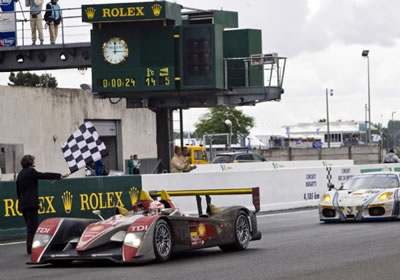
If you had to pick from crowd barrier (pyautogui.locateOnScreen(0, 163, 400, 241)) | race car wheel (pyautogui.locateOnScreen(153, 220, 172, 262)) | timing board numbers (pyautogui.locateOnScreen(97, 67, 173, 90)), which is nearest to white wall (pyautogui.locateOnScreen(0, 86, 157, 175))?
timing board numbers (pyautogui.locateOnScreen(97, 67, 173, 90))

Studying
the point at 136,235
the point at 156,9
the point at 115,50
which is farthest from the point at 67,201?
the point at 115,50

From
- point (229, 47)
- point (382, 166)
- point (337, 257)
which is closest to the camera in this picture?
point (337, 257)

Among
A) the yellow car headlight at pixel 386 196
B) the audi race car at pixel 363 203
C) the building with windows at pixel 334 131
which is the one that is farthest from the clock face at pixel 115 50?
the building with windows at pixel 334 131

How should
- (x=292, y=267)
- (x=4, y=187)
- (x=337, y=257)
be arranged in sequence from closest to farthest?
(x=292, y=267), (x=337, y=257), (x=4, y=187)

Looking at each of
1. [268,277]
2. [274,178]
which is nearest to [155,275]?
[268,277]

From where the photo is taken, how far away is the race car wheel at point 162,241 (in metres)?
12.7

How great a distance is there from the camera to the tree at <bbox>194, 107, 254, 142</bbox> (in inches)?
4970

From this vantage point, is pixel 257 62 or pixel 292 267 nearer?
pixel 292 267

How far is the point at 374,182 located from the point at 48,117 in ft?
81.2

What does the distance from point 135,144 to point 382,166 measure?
743 inches

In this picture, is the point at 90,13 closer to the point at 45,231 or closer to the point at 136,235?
the point at 45,231

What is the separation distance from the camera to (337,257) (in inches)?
519

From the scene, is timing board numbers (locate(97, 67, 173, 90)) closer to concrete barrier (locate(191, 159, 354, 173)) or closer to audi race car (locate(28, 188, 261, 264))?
concrete barrier (locate(191, 159, 354, 173))

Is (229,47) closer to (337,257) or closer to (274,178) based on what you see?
(274,178)
